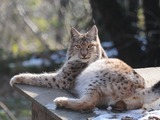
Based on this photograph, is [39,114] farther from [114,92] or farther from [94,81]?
[114,92]

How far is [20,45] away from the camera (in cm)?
1197

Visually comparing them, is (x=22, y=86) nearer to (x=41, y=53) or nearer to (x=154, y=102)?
(x=154, y=102)

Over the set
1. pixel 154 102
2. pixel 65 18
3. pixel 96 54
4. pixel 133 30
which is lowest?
pixel 154 102

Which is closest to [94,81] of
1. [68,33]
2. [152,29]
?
[152,29]

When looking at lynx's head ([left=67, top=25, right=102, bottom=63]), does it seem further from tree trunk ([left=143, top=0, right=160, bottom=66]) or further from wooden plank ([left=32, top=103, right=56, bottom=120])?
tree trunk ([left=143, top=0, right=160, bottom=66])

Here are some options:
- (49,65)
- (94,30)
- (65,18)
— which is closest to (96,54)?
(94,30)

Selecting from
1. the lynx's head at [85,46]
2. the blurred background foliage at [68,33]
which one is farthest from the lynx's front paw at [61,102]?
the blurred background foliage at [68,33]

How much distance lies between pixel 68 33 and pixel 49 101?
5.54 metres

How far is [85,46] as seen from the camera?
4.50 meters

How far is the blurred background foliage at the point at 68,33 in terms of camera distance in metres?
8.10

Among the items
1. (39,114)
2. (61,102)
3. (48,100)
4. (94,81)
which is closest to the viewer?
(61,102)

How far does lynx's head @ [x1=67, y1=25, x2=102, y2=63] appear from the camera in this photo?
14.8 ft

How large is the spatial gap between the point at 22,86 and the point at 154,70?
1.31 meters

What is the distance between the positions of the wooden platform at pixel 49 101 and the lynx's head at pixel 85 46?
38 cm
